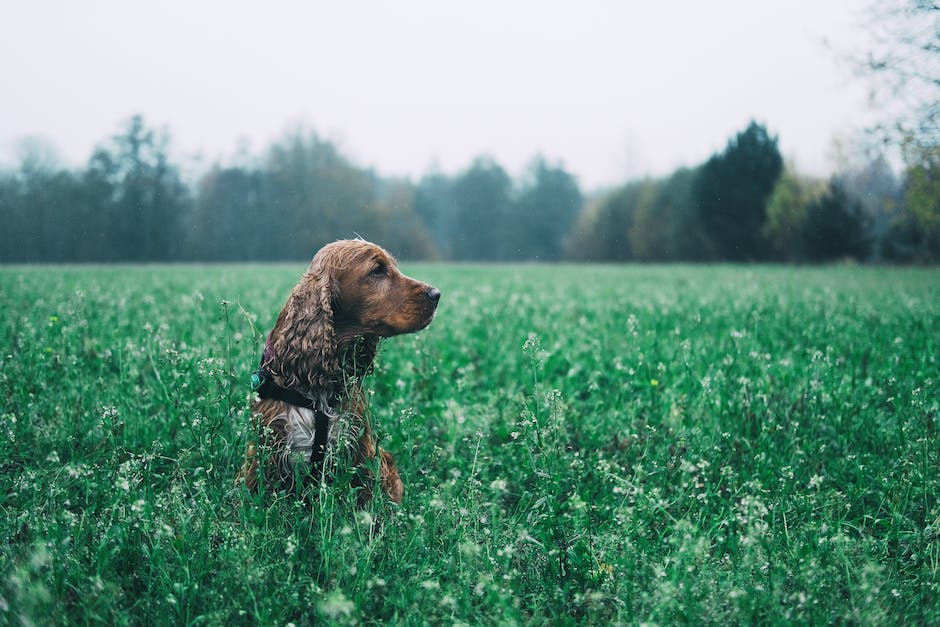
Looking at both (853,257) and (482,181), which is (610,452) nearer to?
(853,257)

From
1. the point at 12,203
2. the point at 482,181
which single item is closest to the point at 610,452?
the point at 12,203

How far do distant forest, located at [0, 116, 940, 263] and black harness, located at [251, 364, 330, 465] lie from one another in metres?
21.8

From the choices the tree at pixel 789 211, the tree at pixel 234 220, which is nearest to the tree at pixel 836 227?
the tree at pixel 789 211

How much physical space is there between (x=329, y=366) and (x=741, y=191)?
142 feet

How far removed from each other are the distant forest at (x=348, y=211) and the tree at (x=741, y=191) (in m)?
0.09

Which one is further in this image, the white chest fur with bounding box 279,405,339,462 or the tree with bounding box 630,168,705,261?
the tree with bounding box 630,168,705,261

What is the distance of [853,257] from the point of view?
119 feet

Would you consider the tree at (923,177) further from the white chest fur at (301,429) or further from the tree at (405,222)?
the tree at (405,222)

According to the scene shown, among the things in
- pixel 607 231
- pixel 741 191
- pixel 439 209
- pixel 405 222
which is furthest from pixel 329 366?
pixel 439 209

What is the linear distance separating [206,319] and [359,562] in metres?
6.36

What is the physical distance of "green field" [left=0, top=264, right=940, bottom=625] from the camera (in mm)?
2262

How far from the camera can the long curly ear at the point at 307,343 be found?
327 centimetres

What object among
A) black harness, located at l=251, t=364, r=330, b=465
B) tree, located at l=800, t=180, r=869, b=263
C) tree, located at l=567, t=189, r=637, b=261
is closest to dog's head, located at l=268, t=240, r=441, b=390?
black harness, located at l=251, t=364, r=330, b=465

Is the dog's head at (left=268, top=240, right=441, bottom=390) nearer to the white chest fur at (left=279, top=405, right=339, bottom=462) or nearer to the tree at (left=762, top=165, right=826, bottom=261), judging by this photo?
the white chest fur at (left=279, top=405, right=339, bottom=462)
